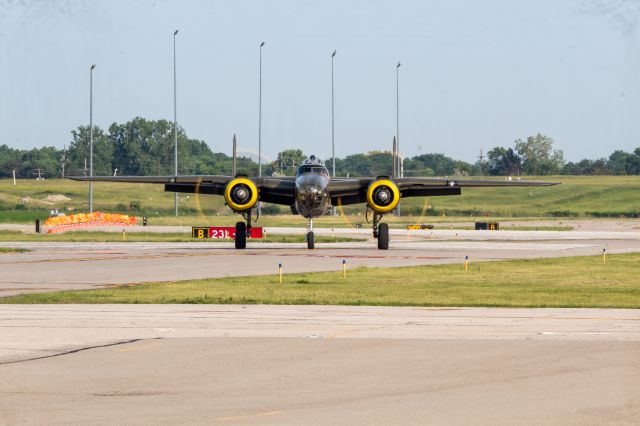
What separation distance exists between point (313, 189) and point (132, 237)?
1892 cm

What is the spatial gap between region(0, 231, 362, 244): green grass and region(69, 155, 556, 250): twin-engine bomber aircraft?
296 inches

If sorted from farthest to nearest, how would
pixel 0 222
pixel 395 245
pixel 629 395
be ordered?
pixel 0 222 → pixel 395 245 → pixel 629 395

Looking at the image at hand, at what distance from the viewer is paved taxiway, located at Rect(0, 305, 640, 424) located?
38.3 feet

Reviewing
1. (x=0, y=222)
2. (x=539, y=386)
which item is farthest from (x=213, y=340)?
(x=0, y=222)

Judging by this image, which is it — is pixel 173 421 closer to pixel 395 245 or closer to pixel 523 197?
pixel 395 245

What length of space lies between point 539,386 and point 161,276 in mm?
20626

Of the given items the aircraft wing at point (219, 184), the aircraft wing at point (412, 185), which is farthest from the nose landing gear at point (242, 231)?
the aircraft wing at point (412, 185)

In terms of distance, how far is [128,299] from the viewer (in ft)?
82.6

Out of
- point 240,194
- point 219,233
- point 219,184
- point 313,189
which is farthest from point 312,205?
point 219,233

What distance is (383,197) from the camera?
46.4 metres

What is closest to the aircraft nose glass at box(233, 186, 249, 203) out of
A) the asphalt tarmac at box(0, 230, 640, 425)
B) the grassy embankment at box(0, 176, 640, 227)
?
the asphalt tarmac at box(0, 230, 640, 425)

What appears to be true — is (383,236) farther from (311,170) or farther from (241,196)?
(241,196)

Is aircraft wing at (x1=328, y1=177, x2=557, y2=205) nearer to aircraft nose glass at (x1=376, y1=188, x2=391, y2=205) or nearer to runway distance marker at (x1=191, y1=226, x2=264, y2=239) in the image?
aircraft nose glass at (x1=376, y1=188, x2=391, y2=205)

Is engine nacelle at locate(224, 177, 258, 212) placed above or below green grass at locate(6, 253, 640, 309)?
above
